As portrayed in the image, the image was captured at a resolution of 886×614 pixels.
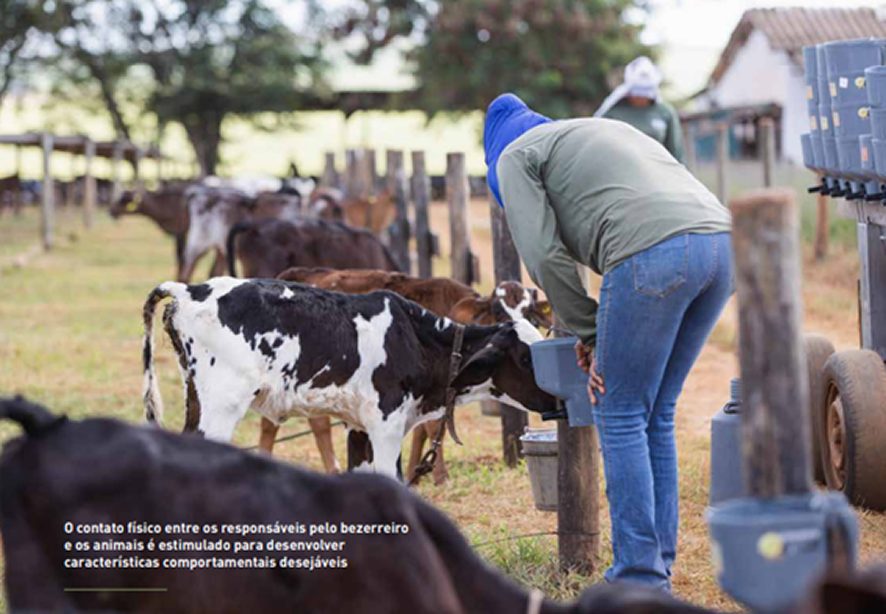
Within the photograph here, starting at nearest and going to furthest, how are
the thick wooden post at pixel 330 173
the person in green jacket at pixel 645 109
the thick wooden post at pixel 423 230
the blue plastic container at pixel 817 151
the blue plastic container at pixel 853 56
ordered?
the blue plastic container at pixel 853 56
the blue plastic container at pixel 817 151
the person in green jacket at pixel 645 109
the thick wooden post at pixel 423 230
the thick wooden post at pixel 330 173

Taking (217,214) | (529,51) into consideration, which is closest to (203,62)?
(529,51)

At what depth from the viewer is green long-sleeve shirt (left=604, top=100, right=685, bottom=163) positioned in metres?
12.4

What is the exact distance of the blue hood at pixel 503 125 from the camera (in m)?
6.22

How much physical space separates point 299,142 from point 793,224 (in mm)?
75413

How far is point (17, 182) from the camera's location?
39.2 m

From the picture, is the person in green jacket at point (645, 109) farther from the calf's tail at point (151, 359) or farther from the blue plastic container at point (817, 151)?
the calf's tail at point (151, 359)

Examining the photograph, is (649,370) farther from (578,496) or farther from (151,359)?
A: (151,359)

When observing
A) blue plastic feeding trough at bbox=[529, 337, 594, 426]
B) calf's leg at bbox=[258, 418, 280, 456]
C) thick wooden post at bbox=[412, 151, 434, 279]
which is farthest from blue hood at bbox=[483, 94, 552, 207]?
thick wooden post at bbox=[412, 151, 434, 279]

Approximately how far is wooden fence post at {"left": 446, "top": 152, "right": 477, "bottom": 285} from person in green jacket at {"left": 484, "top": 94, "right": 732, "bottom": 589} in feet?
20.9

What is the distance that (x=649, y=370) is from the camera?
18.3 ft

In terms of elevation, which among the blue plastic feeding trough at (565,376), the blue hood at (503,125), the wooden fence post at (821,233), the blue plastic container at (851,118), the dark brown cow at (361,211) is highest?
the blue hood at (503,125)

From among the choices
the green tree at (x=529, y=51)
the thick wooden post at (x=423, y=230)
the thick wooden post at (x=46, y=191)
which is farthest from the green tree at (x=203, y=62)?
the thick wooden post at (x=423, y=230)

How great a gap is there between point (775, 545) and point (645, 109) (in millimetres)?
9667

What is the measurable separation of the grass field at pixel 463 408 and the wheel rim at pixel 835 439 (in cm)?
35
